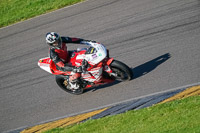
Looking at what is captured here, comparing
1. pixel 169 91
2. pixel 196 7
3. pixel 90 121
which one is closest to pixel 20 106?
pixel 90 121

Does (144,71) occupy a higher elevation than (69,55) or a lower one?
lower

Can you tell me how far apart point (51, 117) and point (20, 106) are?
152 cm

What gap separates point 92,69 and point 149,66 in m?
1.82

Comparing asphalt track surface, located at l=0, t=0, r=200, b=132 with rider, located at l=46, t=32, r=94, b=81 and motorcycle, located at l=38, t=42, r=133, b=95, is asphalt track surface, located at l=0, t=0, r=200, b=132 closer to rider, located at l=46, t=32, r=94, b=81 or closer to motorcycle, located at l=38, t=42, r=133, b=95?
motorcycle, located at l=38, t=42, r=133, b=95

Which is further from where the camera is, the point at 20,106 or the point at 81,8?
the point at 81,8

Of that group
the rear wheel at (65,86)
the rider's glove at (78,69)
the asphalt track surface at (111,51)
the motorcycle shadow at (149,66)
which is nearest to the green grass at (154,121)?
the asphalt track surface at (111,51)

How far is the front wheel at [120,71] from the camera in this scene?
9859 mm

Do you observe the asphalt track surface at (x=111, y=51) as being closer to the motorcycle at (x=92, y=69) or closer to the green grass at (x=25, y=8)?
the motorcycle at (x=92, y=69)

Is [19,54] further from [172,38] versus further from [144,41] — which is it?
[172,38]

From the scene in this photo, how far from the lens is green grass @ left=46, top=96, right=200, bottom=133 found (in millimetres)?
7188

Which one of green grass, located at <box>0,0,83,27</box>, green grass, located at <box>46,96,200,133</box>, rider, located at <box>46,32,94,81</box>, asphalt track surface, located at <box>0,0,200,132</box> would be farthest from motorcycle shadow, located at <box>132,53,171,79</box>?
green grass, located at <box>0,0,83,27</box>

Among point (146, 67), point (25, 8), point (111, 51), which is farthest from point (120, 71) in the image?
point (25, 8)

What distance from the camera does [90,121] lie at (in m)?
8.99

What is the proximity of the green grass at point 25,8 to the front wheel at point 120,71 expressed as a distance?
8151mm
